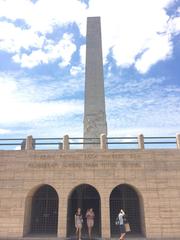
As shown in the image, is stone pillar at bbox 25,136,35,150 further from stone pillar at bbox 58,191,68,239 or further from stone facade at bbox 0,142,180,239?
stone pillar at bbox 58,191,68,239

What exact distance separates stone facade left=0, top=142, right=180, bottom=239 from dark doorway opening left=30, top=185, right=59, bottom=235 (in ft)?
3.06

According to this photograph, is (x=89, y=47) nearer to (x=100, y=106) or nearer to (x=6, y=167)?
(x=100, y=106)

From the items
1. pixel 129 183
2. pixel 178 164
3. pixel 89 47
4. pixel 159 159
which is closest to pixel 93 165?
pixel 129 183

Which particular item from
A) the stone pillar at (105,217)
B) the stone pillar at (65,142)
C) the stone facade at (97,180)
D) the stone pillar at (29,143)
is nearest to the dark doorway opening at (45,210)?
the stone facade at (97,180)

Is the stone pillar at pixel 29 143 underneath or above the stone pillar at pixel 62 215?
above

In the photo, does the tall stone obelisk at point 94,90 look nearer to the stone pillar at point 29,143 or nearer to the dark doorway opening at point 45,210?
the stone pillar at point 29,143

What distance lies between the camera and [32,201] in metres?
17.5

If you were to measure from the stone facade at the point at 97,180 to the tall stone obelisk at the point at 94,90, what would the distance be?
194 inches

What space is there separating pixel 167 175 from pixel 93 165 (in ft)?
17.4

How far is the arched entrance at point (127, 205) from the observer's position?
1714cm

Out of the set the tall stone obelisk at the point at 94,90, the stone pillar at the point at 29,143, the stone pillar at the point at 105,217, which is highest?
the tall stone obelisk at the point at 94,90

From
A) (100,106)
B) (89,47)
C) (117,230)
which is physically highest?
(89,47)

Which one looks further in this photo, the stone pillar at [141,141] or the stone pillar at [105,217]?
the stone pillar at [141,141]

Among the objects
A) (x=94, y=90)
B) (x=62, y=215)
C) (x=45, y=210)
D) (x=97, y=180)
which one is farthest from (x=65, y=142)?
(x=94, y=90)
